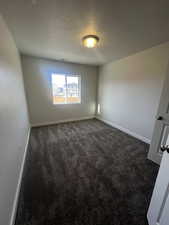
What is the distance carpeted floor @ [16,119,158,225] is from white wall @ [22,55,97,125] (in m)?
1.45

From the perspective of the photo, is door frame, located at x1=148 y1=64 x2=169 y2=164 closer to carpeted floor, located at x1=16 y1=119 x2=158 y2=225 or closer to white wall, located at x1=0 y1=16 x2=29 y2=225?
carpeted floor, located at x1=16 y1=119 x2=158 y2=225

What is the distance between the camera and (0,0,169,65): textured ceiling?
121cm

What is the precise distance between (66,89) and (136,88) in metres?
2.58

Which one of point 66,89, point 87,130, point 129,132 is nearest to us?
point 129,132

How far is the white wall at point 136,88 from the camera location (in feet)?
7.64

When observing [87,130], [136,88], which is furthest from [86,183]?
[136,88]

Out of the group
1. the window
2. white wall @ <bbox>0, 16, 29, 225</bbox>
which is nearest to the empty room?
white wall @ <bbox>0, 16, 29, 225</bbox>

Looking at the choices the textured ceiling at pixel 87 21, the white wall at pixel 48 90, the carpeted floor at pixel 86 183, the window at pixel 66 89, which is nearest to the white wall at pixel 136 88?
the textured ceiling at pixel 87 21

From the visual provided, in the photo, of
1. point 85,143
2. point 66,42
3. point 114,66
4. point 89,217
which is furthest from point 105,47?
point 89,217

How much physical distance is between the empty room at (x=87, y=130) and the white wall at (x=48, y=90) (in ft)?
0.11

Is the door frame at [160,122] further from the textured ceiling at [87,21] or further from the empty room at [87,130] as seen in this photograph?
the textured ceiling at [87,21]

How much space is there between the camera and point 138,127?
2.88 meters

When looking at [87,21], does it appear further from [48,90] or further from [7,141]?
[48,90]

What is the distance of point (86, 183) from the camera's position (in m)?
1.49
